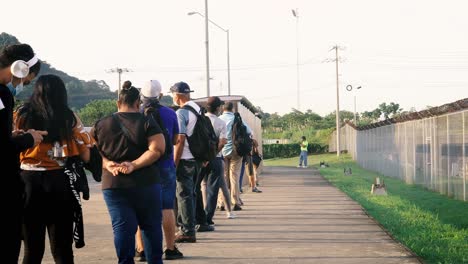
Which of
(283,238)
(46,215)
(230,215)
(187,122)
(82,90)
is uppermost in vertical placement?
(82,90)

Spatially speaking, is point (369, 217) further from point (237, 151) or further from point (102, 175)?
point (102, 175)

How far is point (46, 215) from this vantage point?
5621 millimetres

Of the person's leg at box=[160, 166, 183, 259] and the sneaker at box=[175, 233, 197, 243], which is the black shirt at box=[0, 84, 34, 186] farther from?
the sneaker at box=[175, 233, 197, 243]

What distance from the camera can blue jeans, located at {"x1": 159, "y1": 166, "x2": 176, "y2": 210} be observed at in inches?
314

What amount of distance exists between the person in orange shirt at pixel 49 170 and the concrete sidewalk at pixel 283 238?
2.49m

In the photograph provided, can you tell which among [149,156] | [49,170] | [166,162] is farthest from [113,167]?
[166,162]

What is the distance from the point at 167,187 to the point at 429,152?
42.5ft

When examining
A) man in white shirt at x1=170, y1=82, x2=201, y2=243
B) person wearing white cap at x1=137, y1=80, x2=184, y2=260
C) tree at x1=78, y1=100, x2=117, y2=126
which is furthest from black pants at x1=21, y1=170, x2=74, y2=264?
tree at x1=78, y1=100, x2=117, y2=126

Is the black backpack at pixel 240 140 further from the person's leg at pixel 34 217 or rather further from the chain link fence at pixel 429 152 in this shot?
the person's leg at pixel 34 217

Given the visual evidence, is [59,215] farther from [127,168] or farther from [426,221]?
[426,221]

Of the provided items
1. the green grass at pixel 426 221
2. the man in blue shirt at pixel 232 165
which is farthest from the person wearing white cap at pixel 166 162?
the man in blue shirt at pixel 232 165

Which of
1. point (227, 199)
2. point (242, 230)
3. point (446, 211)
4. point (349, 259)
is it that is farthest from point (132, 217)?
point (446, 211)

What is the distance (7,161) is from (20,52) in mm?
883

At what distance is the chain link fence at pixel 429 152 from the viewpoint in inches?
624
